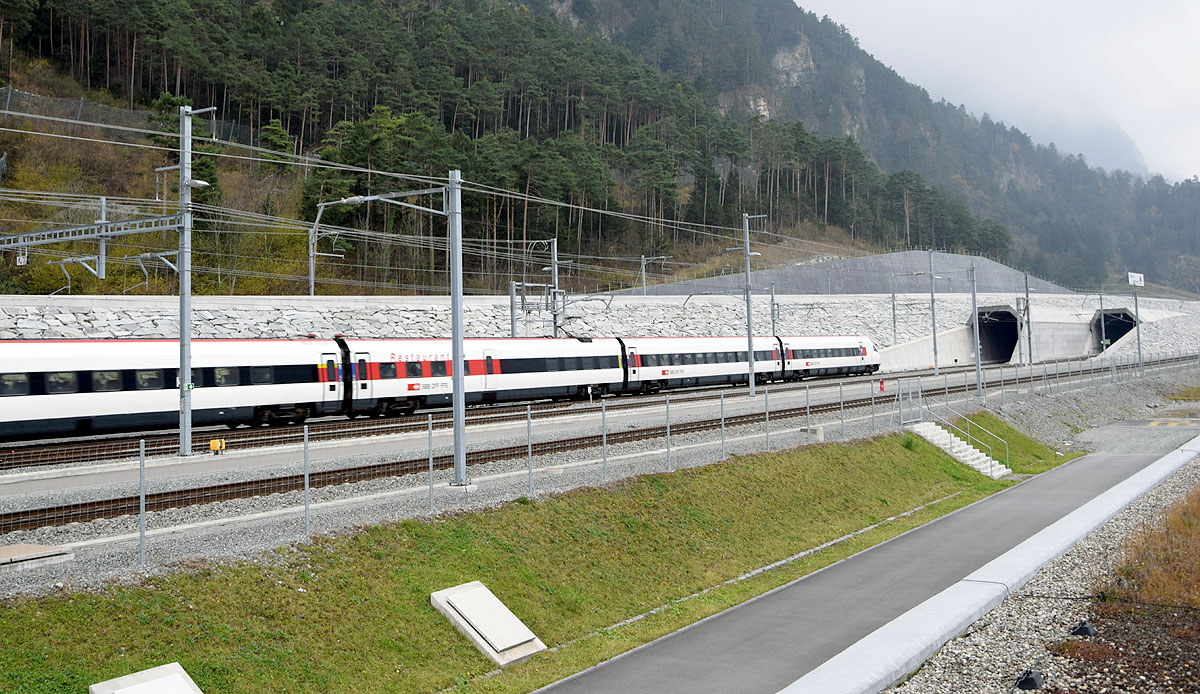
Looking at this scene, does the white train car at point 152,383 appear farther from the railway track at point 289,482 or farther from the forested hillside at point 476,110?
the forested hillside at point 476,110

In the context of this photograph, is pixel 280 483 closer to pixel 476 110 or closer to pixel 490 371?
pixel 490 371

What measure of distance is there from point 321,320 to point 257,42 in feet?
161

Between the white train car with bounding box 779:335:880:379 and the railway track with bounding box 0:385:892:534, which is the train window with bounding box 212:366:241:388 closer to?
the railway track with bounding box 0:385:892:534

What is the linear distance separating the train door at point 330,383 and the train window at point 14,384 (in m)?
9.33

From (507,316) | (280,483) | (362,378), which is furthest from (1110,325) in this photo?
(280,483)

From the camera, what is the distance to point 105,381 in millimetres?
26016

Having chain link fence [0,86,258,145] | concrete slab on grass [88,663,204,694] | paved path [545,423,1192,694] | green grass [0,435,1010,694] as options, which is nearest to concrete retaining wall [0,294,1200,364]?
chain link fence [0,86,258,145]

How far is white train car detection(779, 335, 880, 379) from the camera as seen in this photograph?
189 ft

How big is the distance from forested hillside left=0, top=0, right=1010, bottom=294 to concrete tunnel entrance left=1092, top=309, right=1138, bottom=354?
40771 millimetres

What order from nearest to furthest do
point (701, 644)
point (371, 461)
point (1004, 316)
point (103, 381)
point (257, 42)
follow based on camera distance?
point (701, 644)
point (371, 461)
point (103, 381)
point (257, 42)
point (1004, 316)

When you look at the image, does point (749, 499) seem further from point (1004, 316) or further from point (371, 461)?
point (1004, 316)

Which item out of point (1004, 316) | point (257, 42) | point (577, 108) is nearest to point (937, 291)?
point (1004, 316)

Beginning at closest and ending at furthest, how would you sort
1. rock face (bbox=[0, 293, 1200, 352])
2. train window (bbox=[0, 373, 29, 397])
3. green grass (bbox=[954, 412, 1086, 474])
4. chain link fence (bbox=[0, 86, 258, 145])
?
train window (bbox=[0, 373, 29, 397]) < green grass (bbox=[954, 412, 1086, 474]) < rock face (bbox=[0, 293, 1200, 352]) < chain link fence (bbox=[0, 86, 258, 145])

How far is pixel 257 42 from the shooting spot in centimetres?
8231
